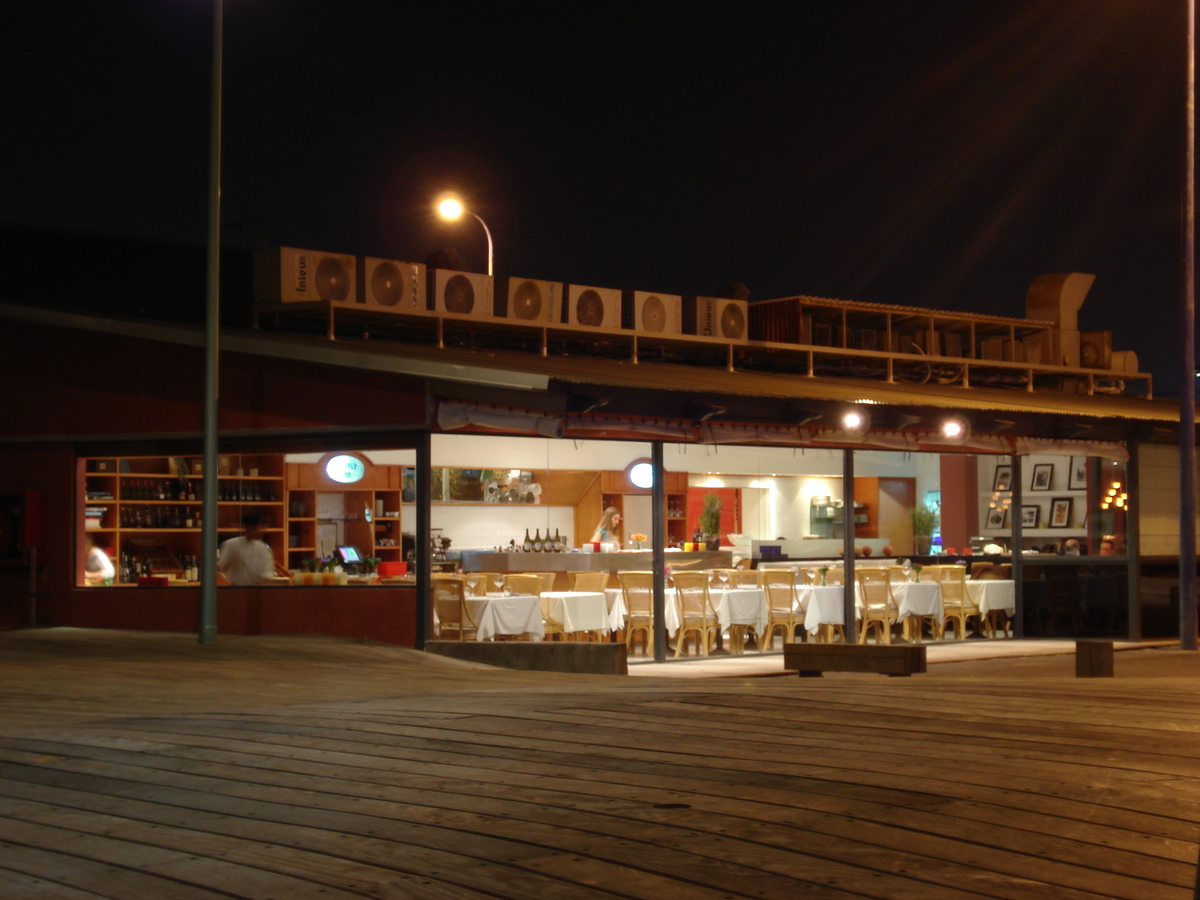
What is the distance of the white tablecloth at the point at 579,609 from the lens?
12914 mm

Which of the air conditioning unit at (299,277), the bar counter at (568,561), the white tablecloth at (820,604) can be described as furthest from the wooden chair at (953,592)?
the air conditioning unit at (299,277)

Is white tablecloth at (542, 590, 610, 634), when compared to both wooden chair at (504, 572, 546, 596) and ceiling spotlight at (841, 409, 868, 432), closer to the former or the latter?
wooden chair at (504, 572, 546, 596)

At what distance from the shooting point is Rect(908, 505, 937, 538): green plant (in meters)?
16.9

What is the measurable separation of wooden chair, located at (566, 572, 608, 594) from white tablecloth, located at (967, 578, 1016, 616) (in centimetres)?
525

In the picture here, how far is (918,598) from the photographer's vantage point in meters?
14.9

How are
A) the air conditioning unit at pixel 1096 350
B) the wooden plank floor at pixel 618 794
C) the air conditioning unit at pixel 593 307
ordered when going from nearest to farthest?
1. the wooden plank floor at pixel 618 794
2. the air conditioning unit at pixel 593 307
3. the air conditioning unit at pixel 1096 350

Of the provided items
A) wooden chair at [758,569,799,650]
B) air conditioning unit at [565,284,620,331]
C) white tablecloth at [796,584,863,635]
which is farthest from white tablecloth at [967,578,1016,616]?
air conditioning unit at [565,284,620,331]

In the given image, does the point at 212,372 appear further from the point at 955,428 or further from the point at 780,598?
the point at 955,428

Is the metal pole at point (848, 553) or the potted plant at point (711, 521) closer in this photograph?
the metal pole at point (848, 553)

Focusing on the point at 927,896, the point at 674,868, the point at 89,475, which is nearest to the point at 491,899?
the point at 674,868

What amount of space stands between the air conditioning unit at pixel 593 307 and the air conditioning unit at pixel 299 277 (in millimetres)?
3259

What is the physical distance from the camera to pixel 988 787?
12.6 feet

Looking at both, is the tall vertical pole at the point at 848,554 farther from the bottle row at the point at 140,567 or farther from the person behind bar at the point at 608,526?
the bottle row at the point at 140,567

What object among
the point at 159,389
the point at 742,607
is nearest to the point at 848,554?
the point at 742,607
